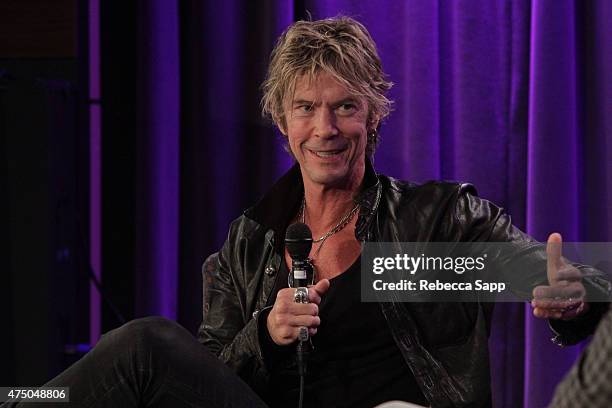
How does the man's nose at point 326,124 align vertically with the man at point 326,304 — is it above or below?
above

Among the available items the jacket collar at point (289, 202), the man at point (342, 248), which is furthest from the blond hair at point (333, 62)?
the jacket collar at point (289, 202)

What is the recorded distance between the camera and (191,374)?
4.45ft

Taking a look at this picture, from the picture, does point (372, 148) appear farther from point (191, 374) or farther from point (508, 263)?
point (191, 374)

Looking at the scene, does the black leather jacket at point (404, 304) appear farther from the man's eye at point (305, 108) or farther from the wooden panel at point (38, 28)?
the wooden panel at point (38, 28)

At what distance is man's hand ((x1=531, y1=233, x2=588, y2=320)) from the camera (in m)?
1.28

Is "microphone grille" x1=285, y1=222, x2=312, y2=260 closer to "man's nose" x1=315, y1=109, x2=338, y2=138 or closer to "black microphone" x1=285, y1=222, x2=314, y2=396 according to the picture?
"black microphone" x1=285, y1=222, x2=314, y2=396

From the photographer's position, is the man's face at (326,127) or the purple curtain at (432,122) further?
the purple curtain at (432,122)

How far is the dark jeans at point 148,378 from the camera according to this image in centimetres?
135

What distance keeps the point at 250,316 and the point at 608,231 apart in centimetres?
85

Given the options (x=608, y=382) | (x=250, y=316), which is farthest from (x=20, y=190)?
(x=608, y=382)

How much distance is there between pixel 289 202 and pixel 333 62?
296 mm

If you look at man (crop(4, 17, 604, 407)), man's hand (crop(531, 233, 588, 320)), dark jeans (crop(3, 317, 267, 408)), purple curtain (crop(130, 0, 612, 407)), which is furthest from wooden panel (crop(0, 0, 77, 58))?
man's hand (crop(531, 233, 588, 320))

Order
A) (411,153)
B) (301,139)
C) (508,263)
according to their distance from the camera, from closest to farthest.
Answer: (508,263) → (301,139) → (411,153)

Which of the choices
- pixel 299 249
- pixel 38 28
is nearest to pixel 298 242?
pixel 299 249
